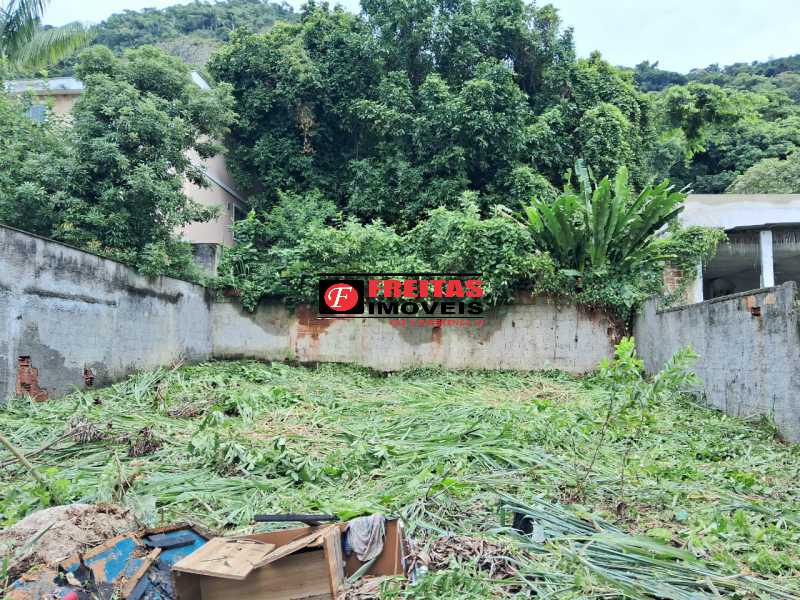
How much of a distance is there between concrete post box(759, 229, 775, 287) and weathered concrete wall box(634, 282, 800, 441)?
237 cm

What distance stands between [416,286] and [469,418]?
3.48 metres

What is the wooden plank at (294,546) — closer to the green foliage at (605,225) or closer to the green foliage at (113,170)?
the green foliage at (113,170)

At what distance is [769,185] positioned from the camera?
14383 millimetres

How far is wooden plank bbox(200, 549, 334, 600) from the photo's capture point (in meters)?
1.89

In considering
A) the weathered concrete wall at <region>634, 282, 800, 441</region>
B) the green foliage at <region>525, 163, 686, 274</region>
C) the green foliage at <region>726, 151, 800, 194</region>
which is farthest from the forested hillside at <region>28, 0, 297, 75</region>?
the weathered concrete wall at <region>634, 282, 800, 441</region>

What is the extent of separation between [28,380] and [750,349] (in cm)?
664

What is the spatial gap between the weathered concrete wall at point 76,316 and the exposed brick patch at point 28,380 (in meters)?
0.03

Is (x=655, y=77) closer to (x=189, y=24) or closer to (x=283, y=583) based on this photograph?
(x=189, y=24)

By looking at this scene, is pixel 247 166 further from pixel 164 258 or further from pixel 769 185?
pixel 769 185

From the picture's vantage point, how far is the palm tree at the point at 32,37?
711 cm

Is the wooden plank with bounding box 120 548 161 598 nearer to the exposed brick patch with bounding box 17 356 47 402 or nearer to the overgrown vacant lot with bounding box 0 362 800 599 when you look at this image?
the overgrown vacant lot with bounding box 0 362 800 599

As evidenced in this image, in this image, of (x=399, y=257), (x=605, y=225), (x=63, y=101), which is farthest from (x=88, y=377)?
(x=63, y=101)

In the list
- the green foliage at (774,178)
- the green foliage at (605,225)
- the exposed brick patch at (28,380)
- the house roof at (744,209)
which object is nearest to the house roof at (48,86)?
the exposed brick patch at (28,380)

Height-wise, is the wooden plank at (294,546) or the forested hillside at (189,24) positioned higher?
the forested hillside at (189,24)
